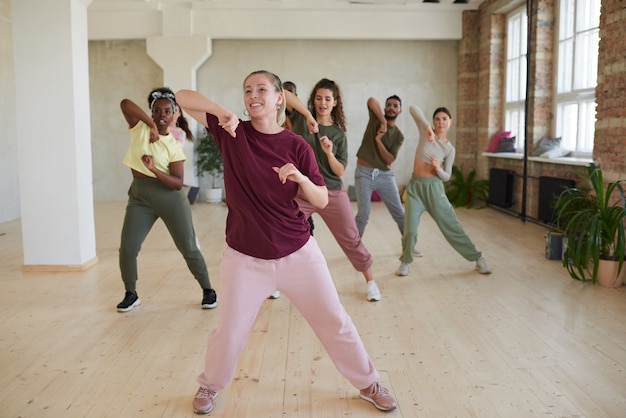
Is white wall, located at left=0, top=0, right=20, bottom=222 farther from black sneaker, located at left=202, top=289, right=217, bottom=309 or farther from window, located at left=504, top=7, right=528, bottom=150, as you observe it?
window, located at left=504, top=7, right=528, bottom=150

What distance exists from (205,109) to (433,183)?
3088 mm

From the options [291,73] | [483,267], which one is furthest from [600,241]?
[291,73]

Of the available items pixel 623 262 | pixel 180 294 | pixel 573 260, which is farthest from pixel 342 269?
pixel 623 262

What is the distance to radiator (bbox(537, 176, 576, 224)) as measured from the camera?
7.92 meters

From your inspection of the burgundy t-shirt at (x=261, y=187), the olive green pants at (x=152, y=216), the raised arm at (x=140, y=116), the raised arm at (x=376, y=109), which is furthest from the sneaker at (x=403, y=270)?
the burgundy t-shirt at (x=261, y=187)

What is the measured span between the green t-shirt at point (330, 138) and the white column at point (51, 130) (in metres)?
2.26

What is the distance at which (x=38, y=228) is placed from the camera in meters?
5.80

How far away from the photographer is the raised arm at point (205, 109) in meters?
2.57

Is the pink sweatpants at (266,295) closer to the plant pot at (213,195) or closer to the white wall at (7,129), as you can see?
the white wall at (7,129)

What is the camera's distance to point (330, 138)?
4574 mm

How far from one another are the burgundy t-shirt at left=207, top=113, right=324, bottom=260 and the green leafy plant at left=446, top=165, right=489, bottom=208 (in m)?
8.42

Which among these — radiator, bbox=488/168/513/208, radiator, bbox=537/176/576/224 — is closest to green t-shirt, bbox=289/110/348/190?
radiator, bbox=537/176/576/224

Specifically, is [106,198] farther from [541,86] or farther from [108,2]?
[541,86]

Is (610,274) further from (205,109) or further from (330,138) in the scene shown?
(205,109)
